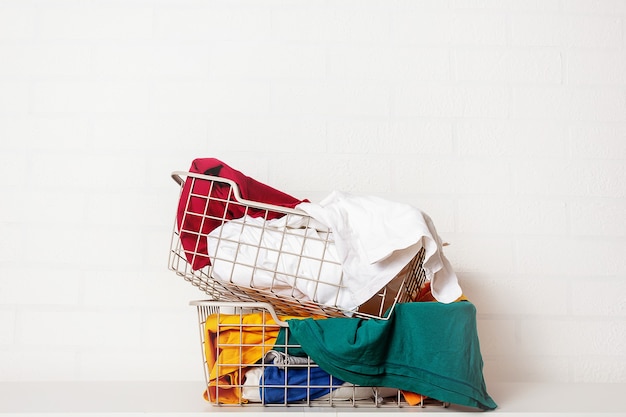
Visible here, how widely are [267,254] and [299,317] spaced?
15cm

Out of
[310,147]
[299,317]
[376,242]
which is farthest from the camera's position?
[310,147]

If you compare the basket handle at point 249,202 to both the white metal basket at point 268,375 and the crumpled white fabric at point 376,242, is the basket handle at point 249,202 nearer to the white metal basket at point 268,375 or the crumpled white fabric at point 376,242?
the crumpled white fabric at point 376,242

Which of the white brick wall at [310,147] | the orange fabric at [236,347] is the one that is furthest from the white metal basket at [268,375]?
the white brick wall at [310,147]

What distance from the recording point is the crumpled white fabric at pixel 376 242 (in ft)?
3.62

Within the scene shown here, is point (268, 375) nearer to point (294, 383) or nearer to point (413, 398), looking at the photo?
point (294, 383)

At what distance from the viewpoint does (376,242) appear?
43.9 inches

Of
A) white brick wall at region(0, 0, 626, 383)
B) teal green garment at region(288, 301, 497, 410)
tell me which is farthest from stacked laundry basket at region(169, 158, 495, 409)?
white brick wall at region(0, 0, 626, 383)

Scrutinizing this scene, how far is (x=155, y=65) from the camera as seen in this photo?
5.60ft

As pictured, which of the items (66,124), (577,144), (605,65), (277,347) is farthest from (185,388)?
(605,65)

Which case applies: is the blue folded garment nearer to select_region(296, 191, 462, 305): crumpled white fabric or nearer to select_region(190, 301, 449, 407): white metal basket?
select_region(190, 301, 449, 407): white metal basket

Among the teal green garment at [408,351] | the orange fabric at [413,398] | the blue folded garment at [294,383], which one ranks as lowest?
the orange fabric at [413,398]

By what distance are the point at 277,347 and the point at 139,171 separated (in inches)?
28.0

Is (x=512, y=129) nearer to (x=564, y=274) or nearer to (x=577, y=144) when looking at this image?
(x=577, y=144)

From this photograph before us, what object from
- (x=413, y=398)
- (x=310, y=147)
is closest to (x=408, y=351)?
(x=413, y=398)
